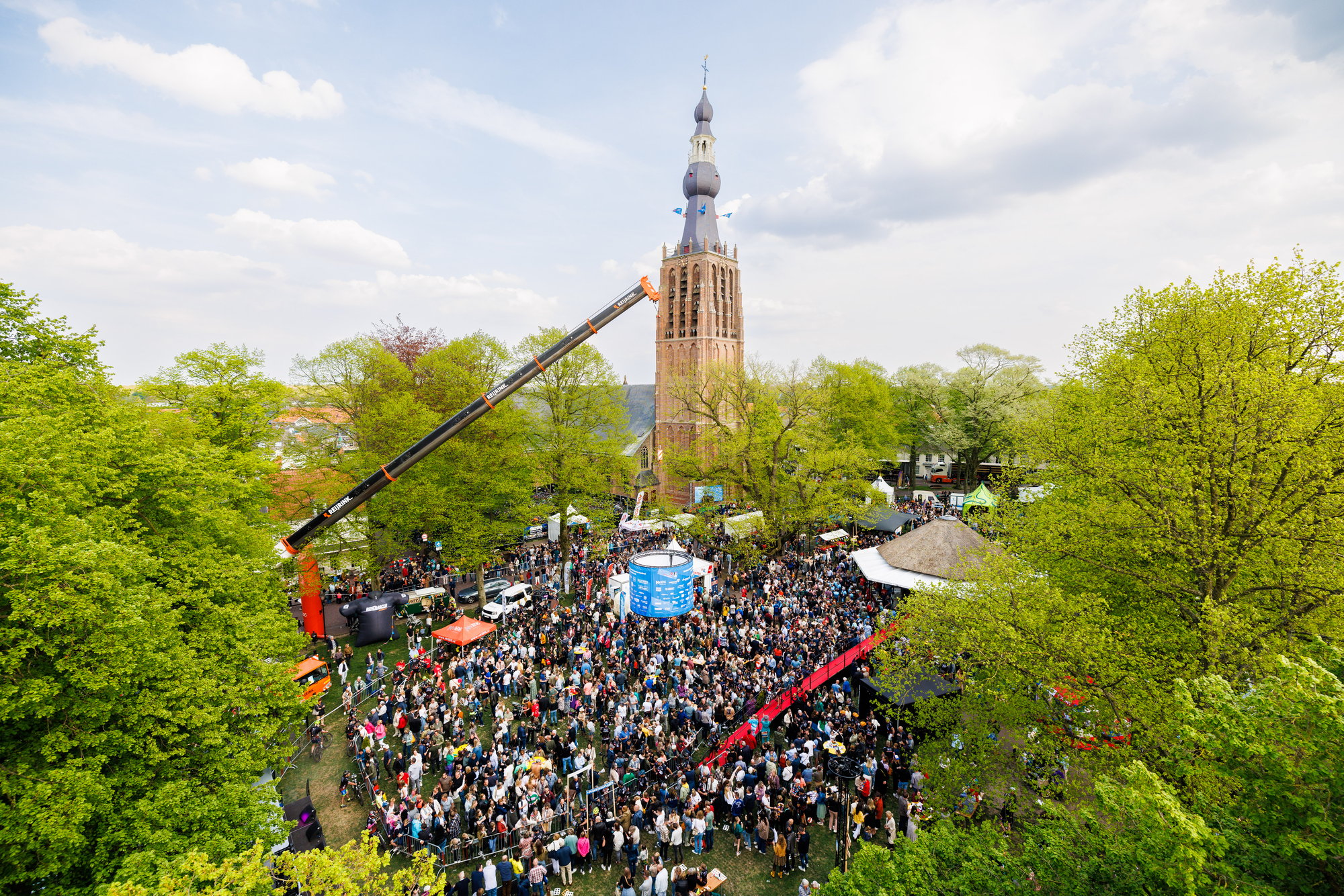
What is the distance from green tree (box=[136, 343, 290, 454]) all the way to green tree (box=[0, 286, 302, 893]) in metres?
4.43

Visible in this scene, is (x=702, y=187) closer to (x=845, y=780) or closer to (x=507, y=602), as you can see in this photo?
(x=507, y=602)

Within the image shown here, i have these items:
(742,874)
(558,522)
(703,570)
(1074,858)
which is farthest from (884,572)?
(558,522)

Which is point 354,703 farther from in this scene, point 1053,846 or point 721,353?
point 721,353

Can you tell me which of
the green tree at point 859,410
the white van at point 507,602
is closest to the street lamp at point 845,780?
the white van at point 507,602

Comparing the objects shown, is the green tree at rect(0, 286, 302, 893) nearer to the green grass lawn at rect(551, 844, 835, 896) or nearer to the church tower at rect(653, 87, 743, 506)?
the green grass lawn at rect(551, 844, 835, 896)

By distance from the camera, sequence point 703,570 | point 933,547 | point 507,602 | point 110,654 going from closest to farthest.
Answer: point 110,654, point 933,547, point 703,570, point 507,602

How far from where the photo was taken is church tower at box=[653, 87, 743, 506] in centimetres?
4812

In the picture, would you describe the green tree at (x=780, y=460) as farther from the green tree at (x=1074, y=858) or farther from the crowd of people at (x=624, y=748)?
the green tree at (x=1074, y=858)

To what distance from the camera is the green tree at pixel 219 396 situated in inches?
663

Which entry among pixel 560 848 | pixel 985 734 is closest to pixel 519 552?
pixel 560 848

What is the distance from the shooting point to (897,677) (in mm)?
13633

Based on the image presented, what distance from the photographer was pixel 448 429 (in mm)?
19547

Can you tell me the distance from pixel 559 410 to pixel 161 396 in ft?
48.8

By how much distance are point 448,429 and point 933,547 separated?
67.6 feet
